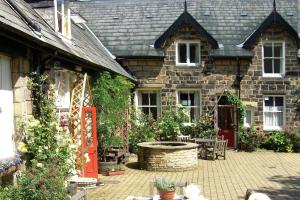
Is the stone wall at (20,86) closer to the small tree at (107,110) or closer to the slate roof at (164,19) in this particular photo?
the small tree at (107,110)

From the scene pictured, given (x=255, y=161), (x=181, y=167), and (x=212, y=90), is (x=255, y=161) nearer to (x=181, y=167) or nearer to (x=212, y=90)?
(x=181, y=167)

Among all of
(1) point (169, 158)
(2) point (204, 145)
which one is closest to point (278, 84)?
(2) point (204, 145)

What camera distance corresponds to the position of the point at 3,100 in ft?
26.9

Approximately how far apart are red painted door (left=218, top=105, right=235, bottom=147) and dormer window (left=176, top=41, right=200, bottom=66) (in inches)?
101

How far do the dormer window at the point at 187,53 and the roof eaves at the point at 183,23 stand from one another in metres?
0.61

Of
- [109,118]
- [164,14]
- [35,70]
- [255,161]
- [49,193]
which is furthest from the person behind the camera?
[164,14]

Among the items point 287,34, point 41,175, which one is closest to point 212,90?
point 287,34

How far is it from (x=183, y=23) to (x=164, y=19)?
2425mm

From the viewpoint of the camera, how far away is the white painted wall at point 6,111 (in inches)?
320

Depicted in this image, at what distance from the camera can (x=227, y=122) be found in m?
22.7

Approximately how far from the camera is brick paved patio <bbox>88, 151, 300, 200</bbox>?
441 inches

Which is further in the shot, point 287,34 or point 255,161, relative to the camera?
point 287,34

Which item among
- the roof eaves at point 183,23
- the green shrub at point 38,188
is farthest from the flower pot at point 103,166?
the roof eaves at point 183,23

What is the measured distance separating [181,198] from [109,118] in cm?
682
